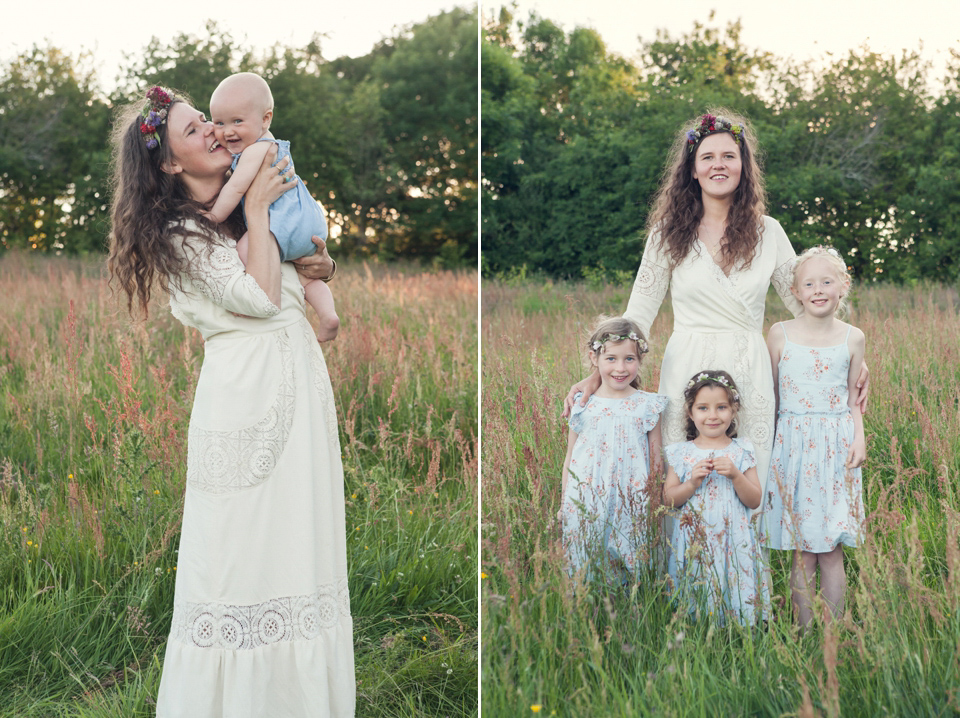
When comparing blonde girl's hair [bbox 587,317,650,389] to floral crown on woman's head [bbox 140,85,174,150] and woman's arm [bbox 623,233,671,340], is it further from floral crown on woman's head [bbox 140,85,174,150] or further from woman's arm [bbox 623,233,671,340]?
floral crown on woman's head [bbox 140,85,174,150]

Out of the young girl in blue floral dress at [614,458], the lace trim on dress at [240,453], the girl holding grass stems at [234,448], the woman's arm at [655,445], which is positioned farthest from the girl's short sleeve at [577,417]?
the lace trim on dress at [240,453]

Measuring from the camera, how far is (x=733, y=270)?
2861mm

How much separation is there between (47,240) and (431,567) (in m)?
15.0

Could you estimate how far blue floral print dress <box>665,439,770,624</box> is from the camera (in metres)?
2.66

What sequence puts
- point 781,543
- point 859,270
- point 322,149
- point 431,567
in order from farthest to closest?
1. point 322,149
2. point 859,270
3. point 431,567
4. point 781,543

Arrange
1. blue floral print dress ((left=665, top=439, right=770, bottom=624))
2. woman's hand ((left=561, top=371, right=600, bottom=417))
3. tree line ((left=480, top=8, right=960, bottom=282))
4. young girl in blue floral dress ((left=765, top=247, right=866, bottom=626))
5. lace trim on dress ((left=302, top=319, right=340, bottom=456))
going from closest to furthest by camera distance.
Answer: lace trim on dress ((left=302, top=319, right=340, bottom=456)), blue floral print dress ((left=665, top=439, right=770, bottom=624)), young girl in blue floral dress ((left=765, top=247, right=866, bottom=626)), woman's hand ((left=561, top=371, right=600, bottom=417)), tree line ((left=480, top=8, right=960, bottom=282))

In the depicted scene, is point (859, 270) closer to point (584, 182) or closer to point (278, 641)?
point (584, 182)

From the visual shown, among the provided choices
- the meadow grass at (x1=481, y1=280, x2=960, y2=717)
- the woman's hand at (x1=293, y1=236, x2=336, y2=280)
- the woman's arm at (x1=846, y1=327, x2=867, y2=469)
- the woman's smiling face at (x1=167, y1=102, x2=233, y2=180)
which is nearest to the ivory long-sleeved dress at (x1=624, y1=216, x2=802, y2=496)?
the woman's arm at (x1=846, y1=327, x2=867, y2=469)

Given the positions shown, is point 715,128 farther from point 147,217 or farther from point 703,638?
point 147,217

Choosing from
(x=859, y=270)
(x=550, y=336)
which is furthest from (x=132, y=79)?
(x=859, y=270)

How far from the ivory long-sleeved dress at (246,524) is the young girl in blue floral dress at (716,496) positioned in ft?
4.21

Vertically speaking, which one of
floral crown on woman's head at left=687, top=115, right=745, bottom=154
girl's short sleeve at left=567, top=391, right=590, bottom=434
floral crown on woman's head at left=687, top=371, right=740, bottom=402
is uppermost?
floral crown on woman's head at left=687, top=115, right=745, bottom=154

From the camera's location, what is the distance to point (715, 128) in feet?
9.62

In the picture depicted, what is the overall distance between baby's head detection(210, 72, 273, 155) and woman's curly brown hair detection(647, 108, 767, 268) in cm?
154
